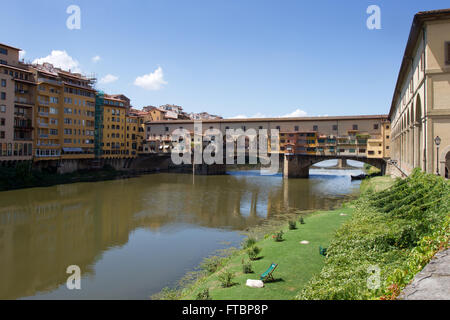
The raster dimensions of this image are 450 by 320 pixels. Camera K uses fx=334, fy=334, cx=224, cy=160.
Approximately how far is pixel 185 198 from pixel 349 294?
1216 inches

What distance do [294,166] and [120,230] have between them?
40409mm

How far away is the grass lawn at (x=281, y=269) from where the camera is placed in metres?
10.2

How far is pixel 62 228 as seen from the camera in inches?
924

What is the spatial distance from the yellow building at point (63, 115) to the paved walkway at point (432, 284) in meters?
47.9

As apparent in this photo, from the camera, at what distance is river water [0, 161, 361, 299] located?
47.0ft

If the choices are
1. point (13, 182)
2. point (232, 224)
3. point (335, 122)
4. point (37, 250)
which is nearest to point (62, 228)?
point (37, 250)

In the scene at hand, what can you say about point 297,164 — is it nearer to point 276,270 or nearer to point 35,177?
point 35,177

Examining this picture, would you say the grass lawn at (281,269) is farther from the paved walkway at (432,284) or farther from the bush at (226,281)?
the paved walkway at (432,284)

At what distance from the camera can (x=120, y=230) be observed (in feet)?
75.8

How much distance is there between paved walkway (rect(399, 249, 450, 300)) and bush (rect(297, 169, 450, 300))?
0.42 meters

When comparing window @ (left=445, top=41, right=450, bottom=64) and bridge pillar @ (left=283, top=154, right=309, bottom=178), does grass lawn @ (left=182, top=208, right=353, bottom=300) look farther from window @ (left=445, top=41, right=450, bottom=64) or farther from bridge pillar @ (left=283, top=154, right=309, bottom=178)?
bridge pillar @ (left=283, top=154, right=309, bottom=178)

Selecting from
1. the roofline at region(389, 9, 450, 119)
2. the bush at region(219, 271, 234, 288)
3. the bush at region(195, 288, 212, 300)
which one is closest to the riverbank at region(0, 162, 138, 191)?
the bush at region(219, 271, 234, 288)

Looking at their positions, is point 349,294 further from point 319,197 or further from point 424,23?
point 319,197

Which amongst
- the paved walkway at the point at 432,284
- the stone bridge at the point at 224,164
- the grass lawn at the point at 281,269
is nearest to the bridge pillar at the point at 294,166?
the stone bridge at the point at 224,164
